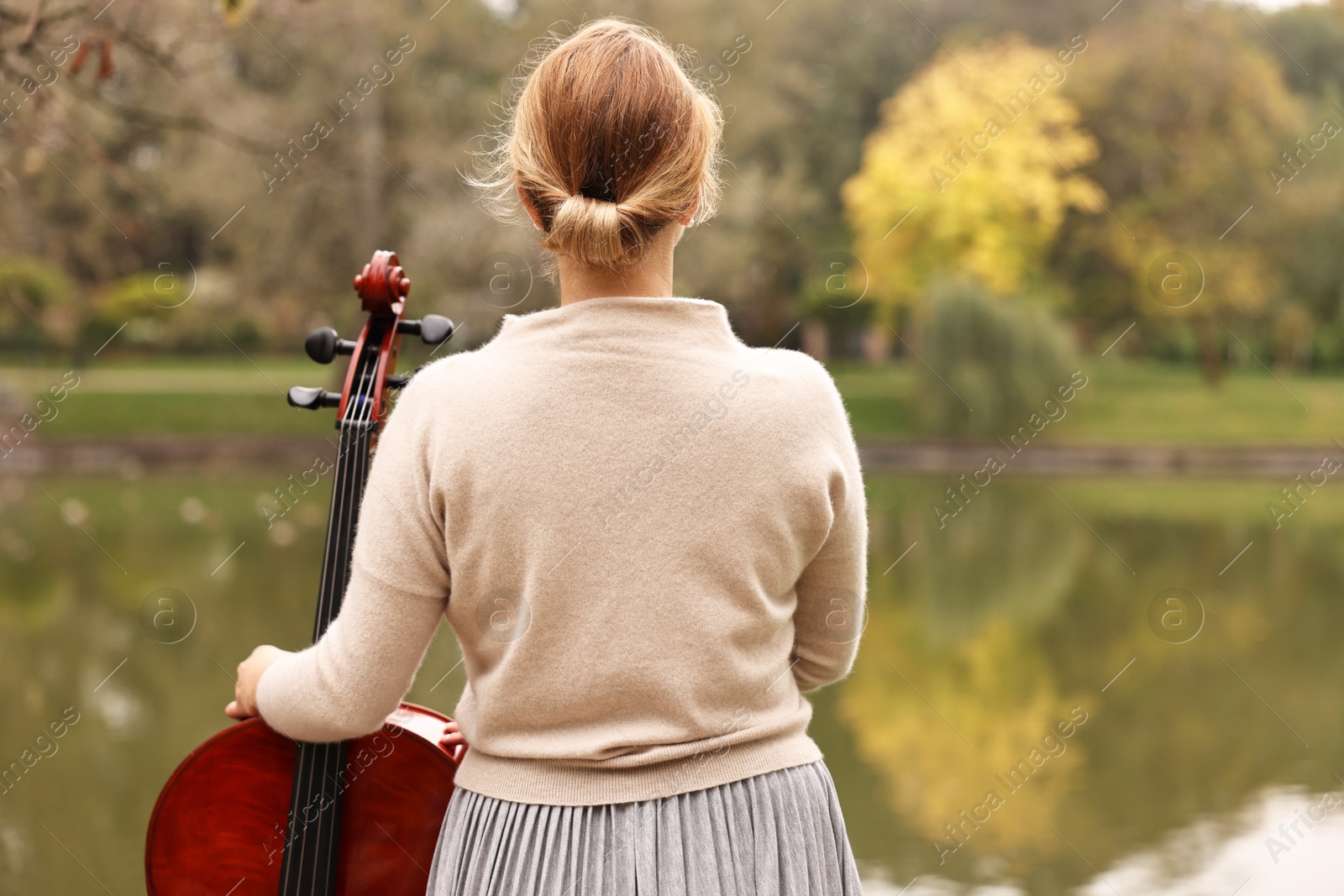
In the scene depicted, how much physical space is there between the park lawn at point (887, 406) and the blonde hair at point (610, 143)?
57.8ft

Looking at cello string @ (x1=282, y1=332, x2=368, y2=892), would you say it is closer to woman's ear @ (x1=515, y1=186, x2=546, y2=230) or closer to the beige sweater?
the beige sweater

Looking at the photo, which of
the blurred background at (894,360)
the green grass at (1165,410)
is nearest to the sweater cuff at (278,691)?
the blurred background at (894,360)

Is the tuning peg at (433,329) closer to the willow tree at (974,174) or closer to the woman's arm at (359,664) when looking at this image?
the woman's arm at (359,664)

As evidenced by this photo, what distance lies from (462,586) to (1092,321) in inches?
996

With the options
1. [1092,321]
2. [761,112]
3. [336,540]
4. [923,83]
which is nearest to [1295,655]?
[336,540]

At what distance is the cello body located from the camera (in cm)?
155

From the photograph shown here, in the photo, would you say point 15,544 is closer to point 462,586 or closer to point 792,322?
point 462,586

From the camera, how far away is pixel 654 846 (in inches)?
50.0

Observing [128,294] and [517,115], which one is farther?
[128,294]

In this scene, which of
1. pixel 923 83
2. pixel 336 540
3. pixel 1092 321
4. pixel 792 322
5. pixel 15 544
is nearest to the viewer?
pixel 336 540

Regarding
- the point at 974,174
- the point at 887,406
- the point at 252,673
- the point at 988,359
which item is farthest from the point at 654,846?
the point at 974,174

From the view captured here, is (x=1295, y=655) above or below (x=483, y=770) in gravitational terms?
below

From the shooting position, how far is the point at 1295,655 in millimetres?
6746

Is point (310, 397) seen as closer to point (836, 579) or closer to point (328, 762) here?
point (328, 762)
